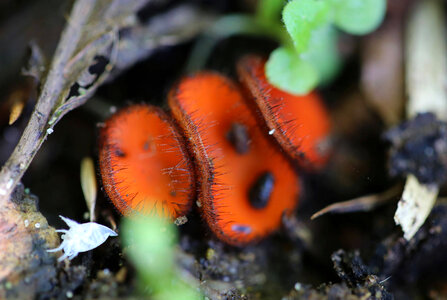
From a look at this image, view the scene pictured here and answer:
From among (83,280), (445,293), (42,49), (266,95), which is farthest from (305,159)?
(42,49)

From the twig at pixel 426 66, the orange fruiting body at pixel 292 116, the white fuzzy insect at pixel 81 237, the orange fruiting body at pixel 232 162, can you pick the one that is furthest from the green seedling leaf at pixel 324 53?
the white fuzzy insect at pixel 81 237

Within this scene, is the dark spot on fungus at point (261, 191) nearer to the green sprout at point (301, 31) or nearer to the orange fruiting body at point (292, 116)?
the orange fruiting body at point (292, 116)

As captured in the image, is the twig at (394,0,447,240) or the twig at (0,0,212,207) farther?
the twig at (394,0,447,240)

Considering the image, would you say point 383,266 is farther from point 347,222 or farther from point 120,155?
point 120,155

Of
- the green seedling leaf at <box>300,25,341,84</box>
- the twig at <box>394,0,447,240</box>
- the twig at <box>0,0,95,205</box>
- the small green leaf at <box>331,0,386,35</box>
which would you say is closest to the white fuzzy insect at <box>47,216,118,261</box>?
the twig at <box>0,0,95,205</box>

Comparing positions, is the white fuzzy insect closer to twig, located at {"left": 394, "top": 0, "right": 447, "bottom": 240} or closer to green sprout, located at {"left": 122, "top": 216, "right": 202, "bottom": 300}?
green sprout, located at {"left": 122, "top": 216, "right": 202, "bottom": 300}

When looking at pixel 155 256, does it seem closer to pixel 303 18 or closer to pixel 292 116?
pixel 292 116
